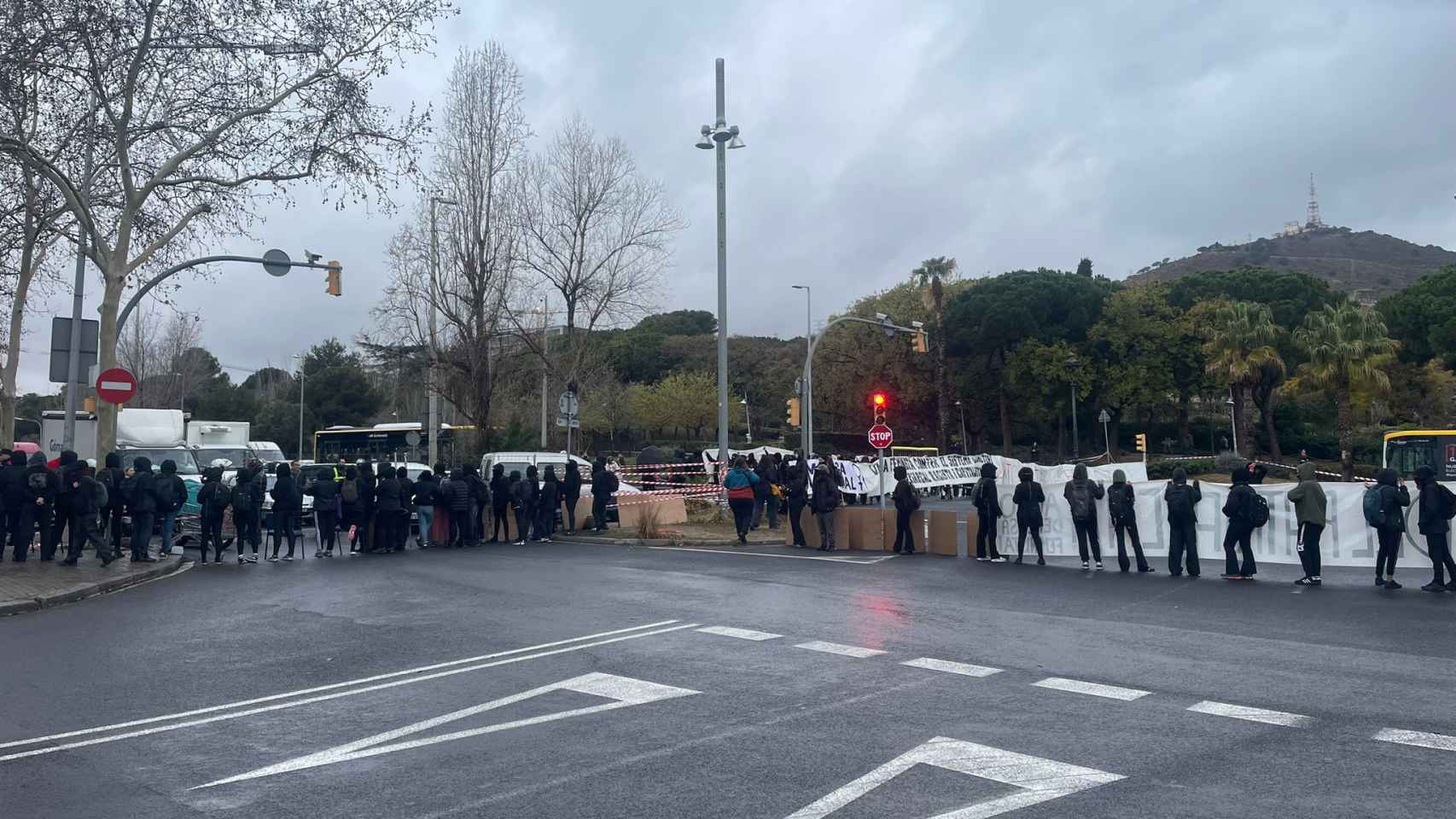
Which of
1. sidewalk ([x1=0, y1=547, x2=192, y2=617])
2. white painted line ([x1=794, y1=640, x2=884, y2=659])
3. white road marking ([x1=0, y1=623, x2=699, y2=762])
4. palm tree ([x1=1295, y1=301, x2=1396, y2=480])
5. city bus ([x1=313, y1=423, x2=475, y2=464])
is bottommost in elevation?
white road marking ([x1=0, y1=623, x2=699, y2=762])

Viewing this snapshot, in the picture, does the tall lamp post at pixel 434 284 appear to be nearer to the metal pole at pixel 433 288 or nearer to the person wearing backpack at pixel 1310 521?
the metal pole at pixel 433 288

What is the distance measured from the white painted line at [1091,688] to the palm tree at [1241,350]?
4942 cm

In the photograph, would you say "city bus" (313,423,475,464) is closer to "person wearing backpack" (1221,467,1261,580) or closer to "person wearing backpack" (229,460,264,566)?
"person wearing backpack" (229,460,264,566)

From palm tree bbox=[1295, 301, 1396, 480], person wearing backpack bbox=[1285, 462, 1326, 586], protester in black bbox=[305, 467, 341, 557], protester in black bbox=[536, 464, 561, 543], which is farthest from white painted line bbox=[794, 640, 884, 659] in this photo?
palm tree bbox=[1295, 301, 1396, 480]

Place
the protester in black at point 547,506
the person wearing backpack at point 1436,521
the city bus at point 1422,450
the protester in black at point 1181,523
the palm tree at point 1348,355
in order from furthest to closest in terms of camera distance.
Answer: the palm tree at point 1348,355 → the city bus at point 1422,450 → the protester in black at point 547,506 → the protester in black at point 1181,523 → the person wearing backpack at point 1436,521

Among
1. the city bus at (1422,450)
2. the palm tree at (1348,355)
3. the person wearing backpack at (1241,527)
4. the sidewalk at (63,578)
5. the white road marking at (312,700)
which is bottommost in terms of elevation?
the white road marking at (312,700)

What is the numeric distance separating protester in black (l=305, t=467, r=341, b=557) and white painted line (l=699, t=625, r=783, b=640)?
11.7 meters

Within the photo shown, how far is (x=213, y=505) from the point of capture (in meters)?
19.2

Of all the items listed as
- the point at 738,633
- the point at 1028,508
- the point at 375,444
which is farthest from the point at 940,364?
the point at 738,633

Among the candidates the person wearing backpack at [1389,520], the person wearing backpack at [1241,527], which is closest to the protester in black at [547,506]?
the person wearing backpack at [1241,527]

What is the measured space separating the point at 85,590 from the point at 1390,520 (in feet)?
55.0

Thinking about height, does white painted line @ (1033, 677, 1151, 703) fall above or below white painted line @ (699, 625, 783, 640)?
below

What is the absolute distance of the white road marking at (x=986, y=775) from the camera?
17.7 ft

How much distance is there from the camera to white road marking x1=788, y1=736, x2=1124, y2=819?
5.41 m
